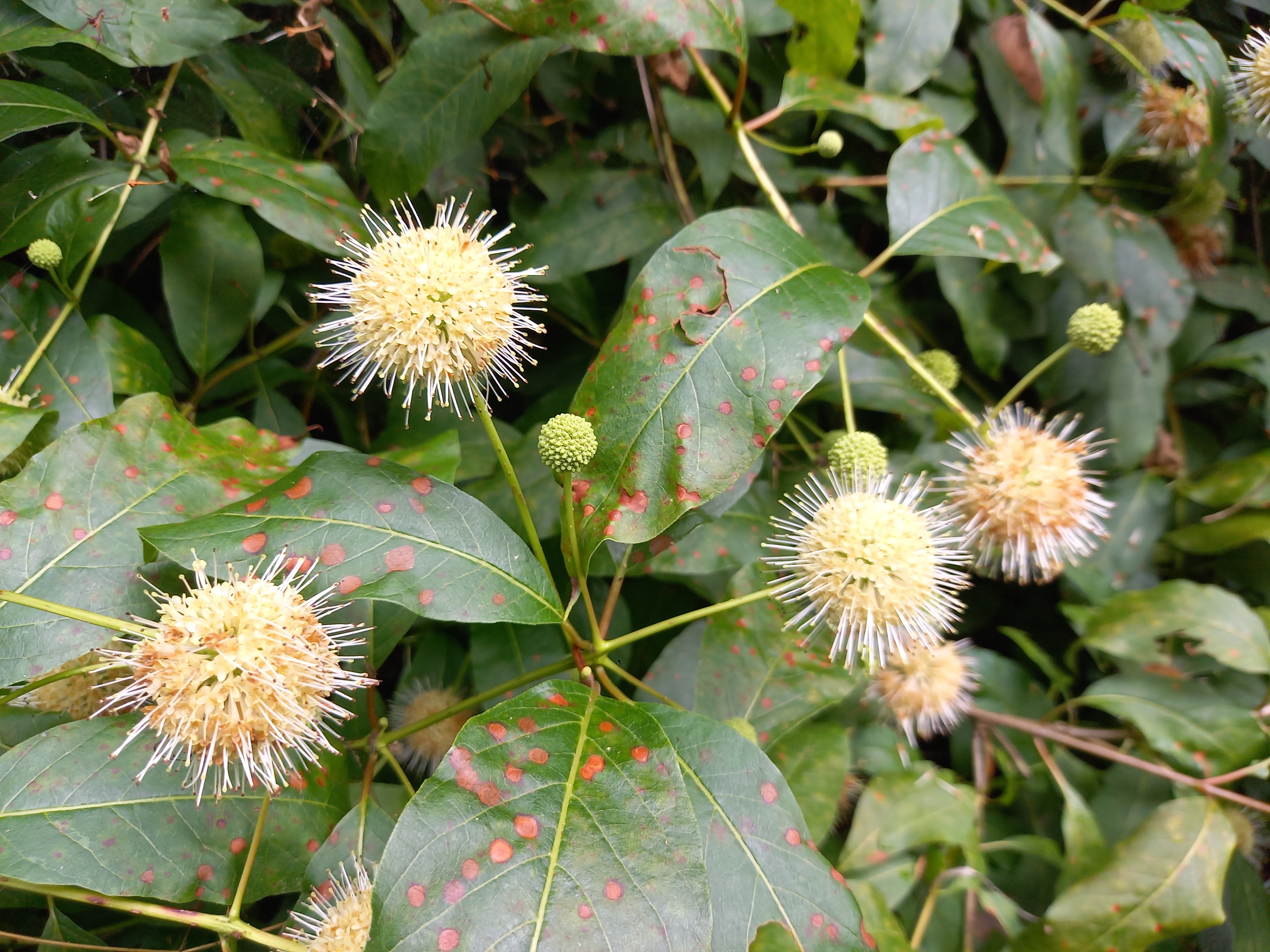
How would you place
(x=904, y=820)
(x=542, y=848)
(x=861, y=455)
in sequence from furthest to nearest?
(x=904, y=820)
(x=861, y=455)
(x=542, y=848)

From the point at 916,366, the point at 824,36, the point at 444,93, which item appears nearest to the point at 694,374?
the point at 916,366

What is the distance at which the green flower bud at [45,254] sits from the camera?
1192 millimetres

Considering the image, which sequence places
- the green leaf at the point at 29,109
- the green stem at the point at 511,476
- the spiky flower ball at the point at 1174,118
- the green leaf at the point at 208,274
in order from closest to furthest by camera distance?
the green stem at the point at 511,476 < the green leaf at the point at 29,109 < the green leaf at the point at 208,274 < the spiky flower ball at the point at 1174,118

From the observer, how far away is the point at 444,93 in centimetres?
137

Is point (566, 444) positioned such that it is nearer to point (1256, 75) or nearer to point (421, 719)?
point (421, 719)

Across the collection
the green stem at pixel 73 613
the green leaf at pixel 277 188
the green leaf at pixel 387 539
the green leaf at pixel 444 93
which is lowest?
the green stem at pixel 73 613

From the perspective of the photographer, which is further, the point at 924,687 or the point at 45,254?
the point at 924,687

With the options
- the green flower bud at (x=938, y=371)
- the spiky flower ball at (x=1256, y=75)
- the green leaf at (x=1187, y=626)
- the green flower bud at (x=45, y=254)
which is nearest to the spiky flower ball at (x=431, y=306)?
the green flower bud at (x=45, y=254)

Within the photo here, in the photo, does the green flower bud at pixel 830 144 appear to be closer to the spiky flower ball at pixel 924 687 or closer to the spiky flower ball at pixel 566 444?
the spiky flower ball at pixel 566 444

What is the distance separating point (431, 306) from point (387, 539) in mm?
346

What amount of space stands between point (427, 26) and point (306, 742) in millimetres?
1291

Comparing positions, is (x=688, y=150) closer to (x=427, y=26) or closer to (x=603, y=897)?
(x=427, y=26)

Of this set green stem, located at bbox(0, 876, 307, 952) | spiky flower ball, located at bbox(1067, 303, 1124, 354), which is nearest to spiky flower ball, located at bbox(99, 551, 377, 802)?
green stem, located at bbox(0, 876, 307, 952)

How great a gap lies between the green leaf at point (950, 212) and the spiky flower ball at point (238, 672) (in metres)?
1.35
